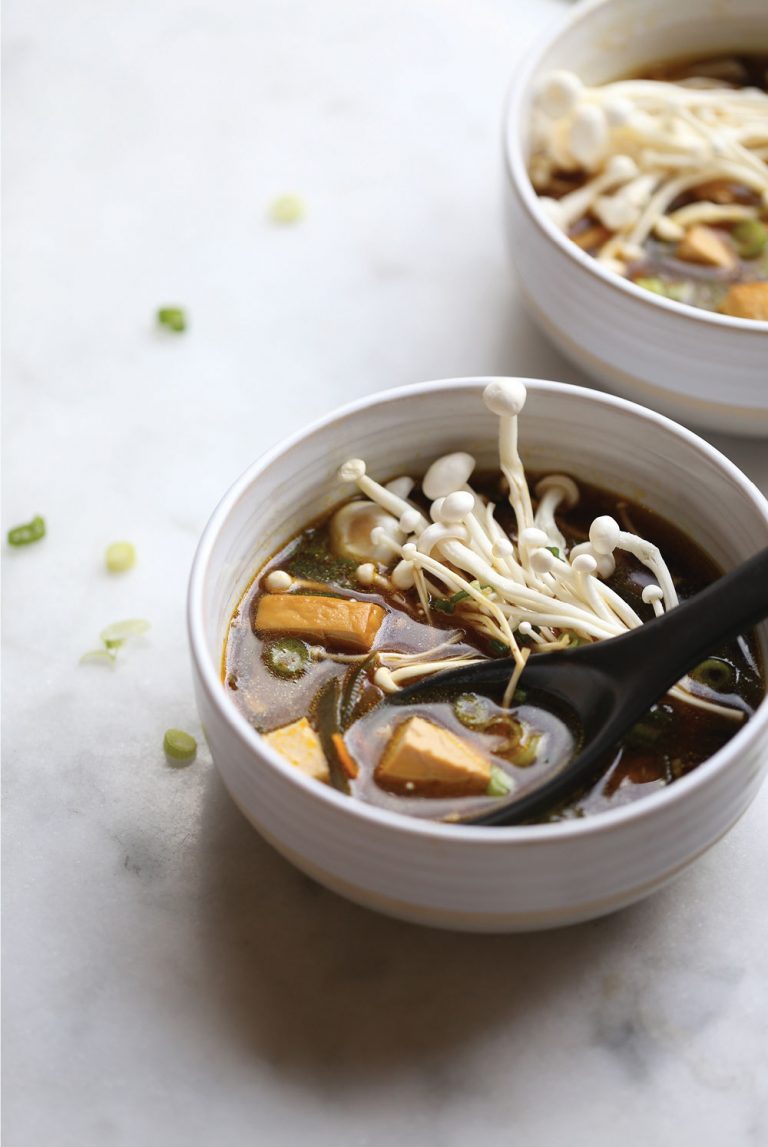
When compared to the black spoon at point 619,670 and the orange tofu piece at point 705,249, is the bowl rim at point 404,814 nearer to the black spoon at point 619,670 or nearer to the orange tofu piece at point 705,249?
the black spoon at point 619,670

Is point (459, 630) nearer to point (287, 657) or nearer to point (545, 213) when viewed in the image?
point (287, 657)

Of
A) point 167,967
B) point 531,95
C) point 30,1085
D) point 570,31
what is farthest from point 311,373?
point 30,1085

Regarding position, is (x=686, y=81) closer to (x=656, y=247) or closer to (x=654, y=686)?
(x=656, y=247)

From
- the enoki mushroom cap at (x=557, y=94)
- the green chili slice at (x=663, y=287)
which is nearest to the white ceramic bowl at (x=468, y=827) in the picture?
the green chili slice at (x=663, y=287)

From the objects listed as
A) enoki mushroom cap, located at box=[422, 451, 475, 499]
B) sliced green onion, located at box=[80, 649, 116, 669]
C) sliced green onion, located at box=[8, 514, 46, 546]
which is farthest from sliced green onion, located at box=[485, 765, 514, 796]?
sliced green onion, located at box=[8, 514, 46, 546]

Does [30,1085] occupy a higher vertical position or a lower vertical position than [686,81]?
lower
